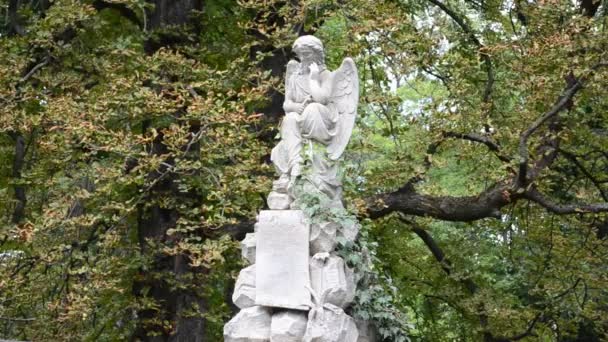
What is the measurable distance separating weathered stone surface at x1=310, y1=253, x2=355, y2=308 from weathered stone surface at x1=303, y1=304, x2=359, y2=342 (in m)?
0.10

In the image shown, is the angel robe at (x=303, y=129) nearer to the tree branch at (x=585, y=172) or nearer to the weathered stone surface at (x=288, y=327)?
the weathered stone surface at (x=288, y=327)

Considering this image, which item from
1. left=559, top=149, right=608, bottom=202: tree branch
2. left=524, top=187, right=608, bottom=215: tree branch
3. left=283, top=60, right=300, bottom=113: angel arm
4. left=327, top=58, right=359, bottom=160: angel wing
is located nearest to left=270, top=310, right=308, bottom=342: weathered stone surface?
left=327, top=58, right=359, bottom=160: angel wing

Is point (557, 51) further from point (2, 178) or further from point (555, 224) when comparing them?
point (2, 178)

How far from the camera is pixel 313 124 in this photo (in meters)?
8.95

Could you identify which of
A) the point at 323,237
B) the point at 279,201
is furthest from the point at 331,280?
the point at 279,201

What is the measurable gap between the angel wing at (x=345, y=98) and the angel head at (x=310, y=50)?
20 centimetres

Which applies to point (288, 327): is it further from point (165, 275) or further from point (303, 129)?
point (165, 275)

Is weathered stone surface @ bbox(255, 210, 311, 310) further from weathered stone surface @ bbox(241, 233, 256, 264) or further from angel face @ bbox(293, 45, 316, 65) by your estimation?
angel face @ bbox(293, 45, 316, 65)

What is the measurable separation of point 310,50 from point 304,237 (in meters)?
1.62

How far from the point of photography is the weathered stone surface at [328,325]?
8.20 metres

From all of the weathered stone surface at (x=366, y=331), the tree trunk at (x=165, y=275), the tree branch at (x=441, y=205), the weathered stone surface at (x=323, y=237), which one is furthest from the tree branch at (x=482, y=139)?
the weathered stone surface at (x=323, y=237)

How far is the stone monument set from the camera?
8391 millimetres

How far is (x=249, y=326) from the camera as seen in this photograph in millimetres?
8570

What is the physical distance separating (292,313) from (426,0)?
23.1ft
